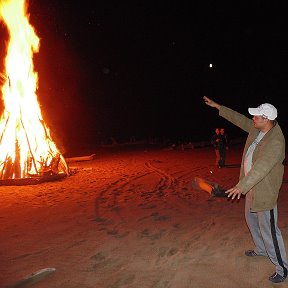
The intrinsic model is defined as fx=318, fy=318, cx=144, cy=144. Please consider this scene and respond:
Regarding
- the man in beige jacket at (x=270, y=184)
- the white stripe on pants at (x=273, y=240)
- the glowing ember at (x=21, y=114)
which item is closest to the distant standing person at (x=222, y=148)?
the glowing ember at (x=21, y=114)

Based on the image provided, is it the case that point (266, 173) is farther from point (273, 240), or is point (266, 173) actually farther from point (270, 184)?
point (273, 240)

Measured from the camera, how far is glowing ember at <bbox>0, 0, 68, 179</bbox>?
12.3m

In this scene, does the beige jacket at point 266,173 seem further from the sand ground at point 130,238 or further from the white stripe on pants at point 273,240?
the sand ground at point 130,238

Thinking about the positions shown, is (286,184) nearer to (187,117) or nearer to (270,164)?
(270,164)

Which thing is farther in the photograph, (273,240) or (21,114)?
(21,114)

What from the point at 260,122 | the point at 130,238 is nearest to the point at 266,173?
the point at 260,122

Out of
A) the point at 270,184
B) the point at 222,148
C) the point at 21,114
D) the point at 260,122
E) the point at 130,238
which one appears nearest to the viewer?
the point at 270,184

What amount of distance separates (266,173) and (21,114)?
1168 centimetres

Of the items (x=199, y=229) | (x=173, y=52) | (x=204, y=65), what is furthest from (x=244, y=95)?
(x=199, y=229)

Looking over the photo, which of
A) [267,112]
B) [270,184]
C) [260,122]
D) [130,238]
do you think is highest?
[267,112]

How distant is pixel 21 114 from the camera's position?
42.9 feet

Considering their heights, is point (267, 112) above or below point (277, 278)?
above

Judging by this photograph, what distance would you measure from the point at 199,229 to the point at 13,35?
10.9 metres

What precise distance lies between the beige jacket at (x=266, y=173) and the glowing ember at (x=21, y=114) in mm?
9763
